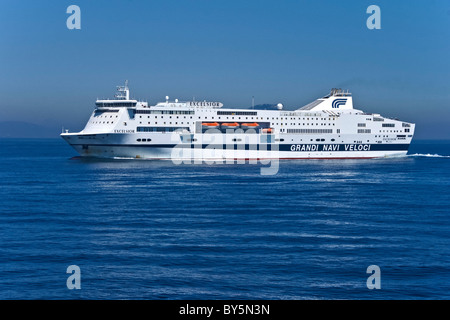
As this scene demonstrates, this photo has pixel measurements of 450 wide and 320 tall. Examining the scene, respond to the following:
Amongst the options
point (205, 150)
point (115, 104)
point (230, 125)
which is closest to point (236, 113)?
point (230, 125)

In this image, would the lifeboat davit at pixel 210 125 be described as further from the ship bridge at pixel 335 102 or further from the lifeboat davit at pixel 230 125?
the ship bridge at pixel 335 102

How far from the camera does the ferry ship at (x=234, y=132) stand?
6881 cm

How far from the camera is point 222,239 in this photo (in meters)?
25.5

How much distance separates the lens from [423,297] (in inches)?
695

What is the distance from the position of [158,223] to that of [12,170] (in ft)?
137

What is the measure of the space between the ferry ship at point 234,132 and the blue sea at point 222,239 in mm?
19764

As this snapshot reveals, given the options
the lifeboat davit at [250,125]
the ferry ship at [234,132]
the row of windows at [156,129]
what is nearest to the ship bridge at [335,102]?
the ferry ship at [234,132]

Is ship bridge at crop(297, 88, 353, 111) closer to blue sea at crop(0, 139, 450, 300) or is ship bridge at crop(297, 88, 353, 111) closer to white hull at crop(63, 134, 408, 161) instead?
white hull at crop(63, 134, 408, 161)

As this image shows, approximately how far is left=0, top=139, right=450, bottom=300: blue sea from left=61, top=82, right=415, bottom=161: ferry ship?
19.8 m

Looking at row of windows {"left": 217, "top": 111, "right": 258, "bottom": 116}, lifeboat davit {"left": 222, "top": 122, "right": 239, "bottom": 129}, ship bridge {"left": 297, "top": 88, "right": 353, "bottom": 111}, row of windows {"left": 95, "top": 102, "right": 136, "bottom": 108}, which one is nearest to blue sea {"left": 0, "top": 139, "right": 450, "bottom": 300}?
row of windows {"left": 95, "top": 102, "right": 136, "bottom": 108}

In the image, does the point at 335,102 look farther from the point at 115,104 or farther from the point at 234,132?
the point at 115,104

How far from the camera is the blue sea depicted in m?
18.7
